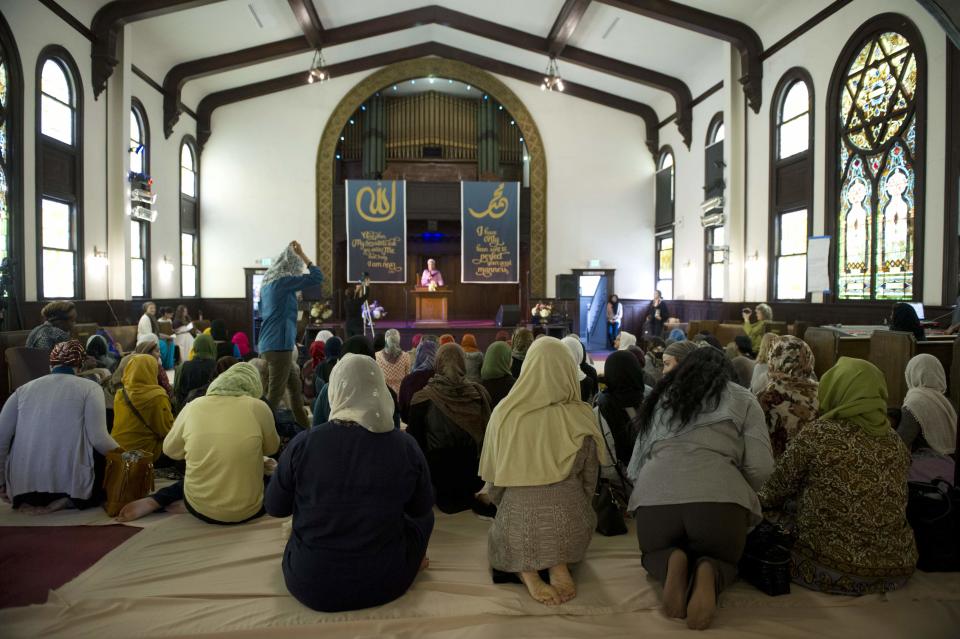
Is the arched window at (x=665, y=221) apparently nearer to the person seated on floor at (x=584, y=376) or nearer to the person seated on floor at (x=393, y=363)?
the person seated on floor at (x=584, y=376)

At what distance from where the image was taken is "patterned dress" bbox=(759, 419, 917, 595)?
7.33ft

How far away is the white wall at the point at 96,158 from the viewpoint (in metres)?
7.60

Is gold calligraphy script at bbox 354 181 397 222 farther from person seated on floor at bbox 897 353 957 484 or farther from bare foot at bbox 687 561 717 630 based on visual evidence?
bare foot at bbox 687 561 717 630

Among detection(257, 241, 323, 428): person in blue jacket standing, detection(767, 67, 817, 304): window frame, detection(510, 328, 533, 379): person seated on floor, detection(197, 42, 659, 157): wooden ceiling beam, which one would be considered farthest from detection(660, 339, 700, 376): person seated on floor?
detection(197, 42, 659, 157): wooden ceiling beam

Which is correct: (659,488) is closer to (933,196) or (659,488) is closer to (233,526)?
(233,526)

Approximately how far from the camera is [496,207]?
43.2 feet

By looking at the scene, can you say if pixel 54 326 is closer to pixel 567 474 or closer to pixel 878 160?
pixel 567 474

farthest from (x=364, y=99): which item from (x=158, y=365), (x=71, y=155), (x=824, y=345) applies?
(x=158, y=365)

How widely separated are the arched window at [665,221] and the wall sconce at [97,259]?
10545 millimetres

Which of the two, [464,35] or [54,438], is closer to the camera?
[54,438]

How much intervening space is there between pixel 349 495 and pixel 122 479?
1744 mm

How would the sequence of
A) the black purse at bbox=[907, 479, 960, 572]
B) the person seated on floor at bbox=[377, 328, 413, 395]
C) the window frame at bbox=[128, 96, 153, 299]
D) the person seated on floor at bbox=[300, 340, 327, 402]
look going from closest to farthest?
1. the black purse at bbox=[907, 479, 960, 572]
2. the person seated on floor at bbox=[377, 328, 413, 395]
3. the person seated on floor at bbox=[300, 340, 327, 402]
4. the window frame at bbox=[128, 96, 153, 299]

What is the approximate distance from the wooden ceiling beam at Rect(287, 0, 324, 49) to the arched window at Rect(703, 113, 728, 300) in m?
7.33

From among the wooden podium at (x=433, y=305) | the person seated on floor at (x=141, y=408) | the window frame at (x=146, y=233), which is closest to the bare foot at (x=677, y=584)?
the person seated on floor at (x=141, y=408)
